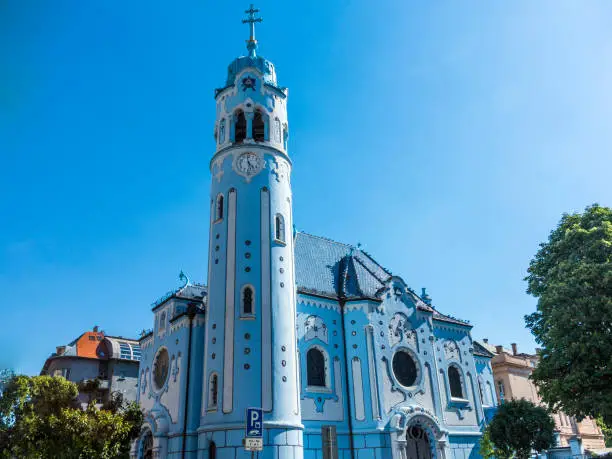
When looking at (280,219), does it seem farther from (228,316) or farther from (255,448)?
(255,448)

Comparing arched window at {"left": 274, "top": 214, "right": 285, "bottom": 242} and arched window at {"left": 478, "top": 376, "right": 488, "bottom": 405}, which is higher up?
arched window at {"left": 274, "top": 214, "right": 285, "bottom": 242}

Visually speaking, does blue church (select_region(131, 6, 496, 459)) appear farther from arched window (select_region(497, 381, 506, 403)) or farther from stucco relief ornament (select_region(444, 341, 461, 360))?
arched window (select_region(497, 381, 506, 403))

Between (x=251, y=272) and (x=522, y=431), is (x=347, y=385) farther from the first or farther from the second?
(x=522, y=431)

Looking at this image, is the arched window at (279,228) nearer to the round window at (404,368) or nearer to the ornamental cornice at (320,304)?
the ornamental cornice at (320,304)

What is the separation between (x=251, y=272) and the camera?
2872 centimetres

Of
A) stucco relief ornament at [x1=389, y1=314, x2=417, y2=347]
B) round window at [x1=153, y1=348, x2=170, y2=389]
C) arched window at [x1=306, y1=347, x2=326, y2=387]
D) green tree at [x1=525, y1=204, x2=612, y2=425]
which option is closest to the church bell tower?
arched window at [x1=306, y1=347, x2=326, y2=387]

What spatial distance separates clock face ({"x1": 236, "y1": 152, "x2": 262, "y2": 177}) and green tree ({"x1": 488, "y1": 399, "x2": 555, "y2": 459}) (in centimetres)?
2105

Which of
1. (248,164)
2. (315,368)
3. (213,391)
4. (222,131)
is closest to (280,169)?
(248,164)

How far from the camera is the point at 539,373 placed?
973 inches

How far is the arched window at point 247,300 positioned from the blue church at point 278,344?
0.27 feet

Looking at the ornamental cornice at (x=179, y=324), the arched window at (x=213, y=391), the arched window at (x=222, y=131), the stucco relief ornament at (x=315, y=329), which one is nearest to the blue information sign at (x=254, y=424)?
the arched window at (x=213, y=391)

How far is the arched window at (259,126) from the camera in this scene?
109ft

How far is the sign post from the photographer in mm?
15391

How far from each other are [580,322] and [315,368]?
14.5m
